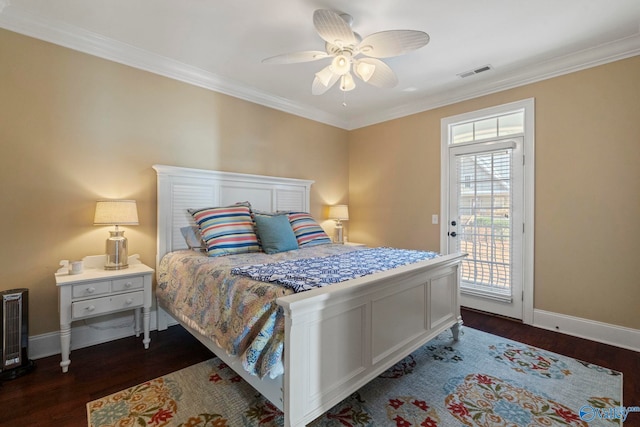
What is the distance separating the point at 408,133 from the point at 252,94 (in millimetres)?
2137

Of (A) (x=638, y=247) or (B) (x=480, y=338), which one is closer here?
(A) (x=638, y=247)

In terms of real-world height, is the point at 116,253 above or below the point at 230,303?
above

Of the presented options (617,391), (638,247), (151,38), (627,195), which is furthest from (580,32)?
(151,38)

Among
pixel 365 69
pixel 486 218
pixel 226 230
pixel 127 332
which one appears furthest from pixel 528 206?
pixel 127 332

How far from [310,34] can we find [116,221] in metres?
2.20

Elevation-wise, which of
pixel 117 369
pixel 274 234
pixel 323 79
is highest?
pixel 323 79

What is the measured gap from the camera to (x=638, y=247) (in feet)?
8.21

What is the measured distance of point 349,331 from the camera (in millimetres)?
1615

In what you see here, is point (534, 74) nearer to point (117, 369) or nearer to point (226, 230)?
point (226, 230)

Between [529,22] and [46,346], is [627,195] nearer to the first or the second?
[529,22]

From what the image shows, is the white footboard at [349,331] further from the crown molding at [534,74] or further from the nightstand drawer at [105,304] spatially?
the crown molding at [534,74]

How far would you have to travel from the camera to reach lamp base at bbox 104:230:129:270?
2.46 meters

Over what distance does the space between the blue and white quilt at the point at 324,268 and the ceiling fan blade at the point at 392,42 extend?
1523 mm

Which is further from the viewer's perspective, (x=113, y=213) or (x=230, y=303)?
(x=113, y=213)
